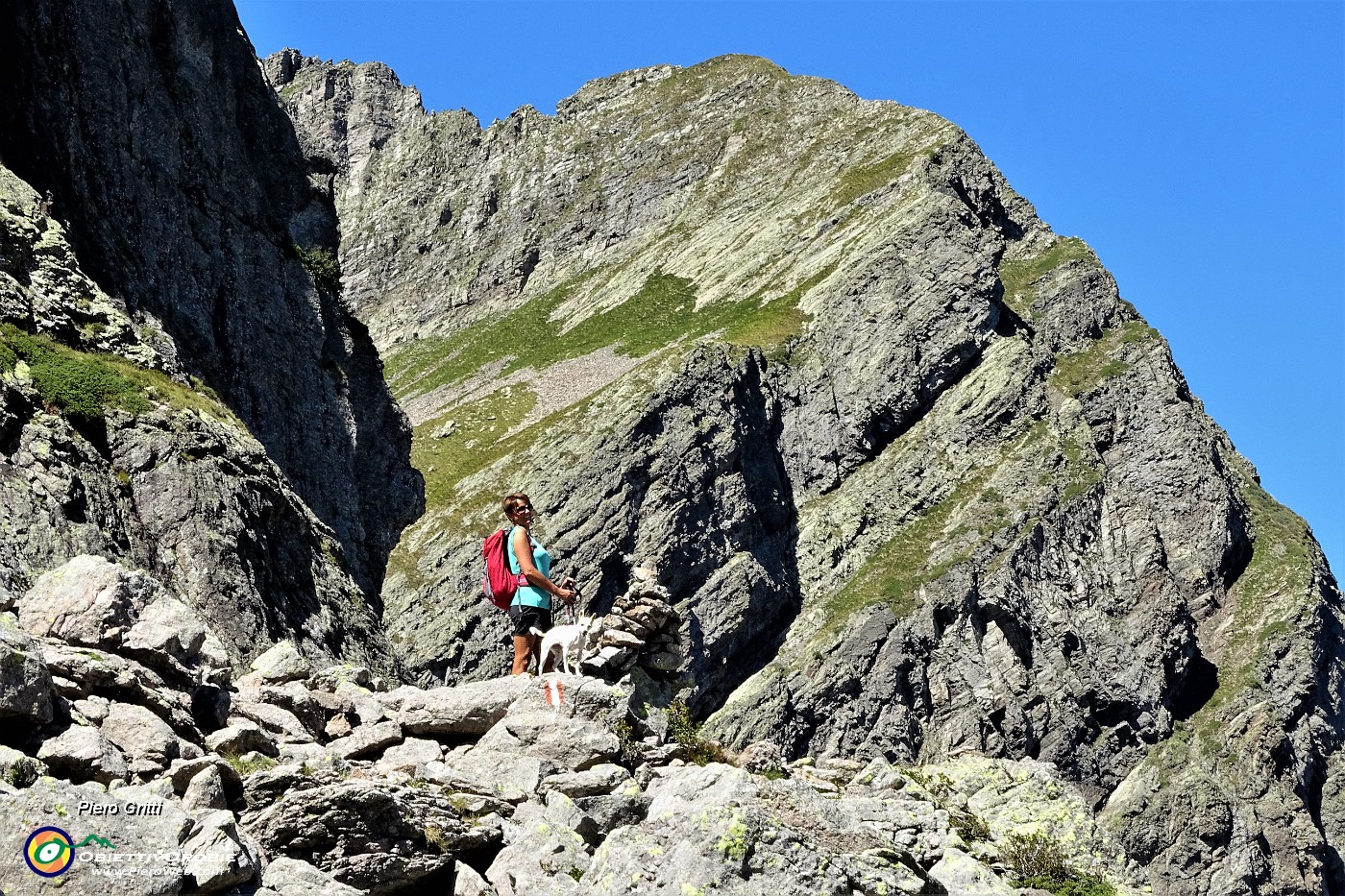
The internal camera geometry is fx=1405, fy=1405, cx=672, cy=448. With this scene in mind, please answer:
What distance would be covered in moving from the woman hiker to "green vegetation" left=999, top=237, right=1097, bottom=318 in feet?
357

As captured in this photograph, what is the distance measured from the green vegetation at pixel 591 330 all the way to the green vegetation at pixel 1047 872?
92993mm

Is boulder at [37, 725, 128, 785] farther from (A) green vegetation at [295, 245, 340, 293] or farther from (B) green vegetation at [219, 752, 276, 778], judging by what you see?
(A) green vegetation at [295, 245, 340, 293]

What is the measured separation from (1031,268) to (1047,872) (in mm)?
120259

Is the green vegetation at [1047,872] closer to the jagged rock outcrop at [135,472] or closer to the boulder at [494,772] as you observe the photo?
the boulder at [494,772]

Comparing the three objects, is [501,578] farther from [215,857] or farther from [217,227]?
[217,227]

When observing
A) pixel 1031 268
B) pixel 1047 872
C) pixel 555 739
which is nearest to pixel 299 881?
pixel 555 739

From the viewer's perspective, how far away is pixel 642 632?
21.9m

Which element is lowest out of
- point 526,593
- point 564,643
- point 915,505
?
point 564,643

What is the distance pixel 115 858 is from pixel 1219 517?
108 metres

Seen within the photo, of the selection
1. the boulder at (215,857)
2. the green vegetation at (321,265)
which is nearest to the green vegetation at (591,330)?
the green vegetation at (321,265)

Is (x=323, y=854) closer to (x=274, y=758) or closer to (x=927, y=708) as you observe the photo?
(x=274, y=758)

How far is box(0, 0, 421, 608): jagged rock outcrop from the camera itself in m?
27.6

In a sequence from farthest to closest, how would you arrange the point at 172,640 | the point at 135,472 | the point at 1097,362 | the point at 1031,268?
the point at 1031,268
the point at 1097,362
the point at 135,472
the point at 172,640

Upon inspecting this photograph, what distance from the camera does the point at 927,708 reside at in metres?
89.1
